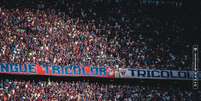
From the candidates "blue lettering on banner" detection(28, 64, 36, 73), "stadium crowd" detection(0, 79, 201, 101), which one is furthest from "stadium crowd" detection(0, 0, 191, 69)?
"stadium crowd" detection(0, 79, 201, 101)

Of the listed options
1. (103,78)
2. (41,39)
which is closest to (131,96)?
(103,78)

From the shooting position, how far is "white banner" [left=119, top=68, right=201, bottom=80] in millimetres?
33344

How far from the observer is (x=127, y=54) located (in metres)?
33.8

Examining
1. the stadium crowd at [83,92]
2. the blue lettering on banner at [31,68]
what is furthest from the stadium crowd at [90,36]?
the stadium crowd at [83,92]

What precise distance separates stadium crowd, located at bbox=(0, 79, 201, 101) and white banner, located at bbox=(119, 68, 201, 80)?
29.7 inches

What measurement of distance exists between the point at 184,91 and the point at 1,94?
12.8 metres

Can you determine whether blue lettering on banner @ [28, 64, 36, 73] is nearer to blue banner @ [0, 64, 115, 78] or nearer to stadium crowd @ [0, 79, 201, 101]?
blue banner @ [0, 64, 115, 78]

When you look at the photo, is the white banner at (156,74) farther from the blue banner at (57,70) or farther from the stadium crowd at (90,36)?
the blue banner at (57,70)

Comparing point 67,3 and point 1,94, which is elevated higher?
point 67,3

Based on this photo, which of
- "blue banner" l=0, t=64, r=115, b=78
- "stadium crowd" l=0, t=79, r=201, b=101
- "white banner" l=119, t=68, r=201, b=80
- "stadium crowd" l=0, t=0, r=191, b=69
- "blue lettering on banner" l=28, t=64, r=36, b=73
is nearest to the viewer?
"stadium crowd" l=0, t=79, r=201, b=101

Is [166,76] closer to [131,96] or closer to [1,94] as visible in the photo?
[131,96]

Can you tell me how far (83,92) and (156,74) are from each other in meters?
5.57

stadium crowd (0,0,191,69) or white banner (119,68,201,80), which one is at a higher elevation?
stadium crowd (0,0,191,69)

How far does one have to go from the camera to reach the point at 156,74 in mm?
33844
